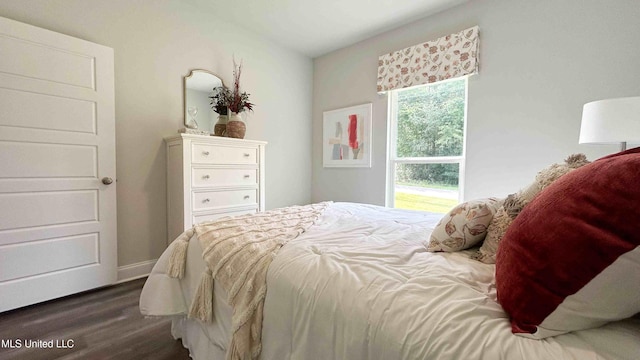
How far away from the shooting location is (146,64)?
8.00 ft

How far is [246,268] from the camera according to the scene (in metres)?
1.02

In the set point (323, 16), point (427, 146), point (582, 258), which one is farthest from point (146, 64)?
point (582, 258)

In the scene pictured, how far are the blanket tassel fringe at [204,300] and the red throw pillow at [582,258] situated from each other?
1.06m

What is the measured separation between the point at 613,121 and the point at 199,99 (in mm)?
3245

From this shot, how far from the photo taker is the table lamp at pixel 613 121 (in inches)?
55.8

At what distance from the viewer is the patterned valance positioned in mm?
2536

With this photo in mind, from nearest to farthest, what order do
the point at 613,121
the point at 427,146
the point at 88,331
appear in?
the point at 613,121 → the point at 88,331 → the point at 427,146

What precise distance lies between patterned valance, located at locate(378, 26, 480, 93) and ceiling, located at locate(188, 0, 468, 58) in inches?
13.4

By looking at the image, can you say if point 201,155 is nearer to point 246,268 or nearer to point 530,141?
point 246,268

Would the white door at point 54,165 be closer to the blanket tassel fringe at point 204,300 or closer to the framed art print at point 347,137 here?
the blanket tassel fringe at point 204,300

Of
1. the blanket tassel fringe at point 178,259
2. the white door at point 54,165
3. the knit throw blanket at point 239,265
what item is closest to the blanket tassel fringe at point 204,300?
the knit throw blanket at point 239,265

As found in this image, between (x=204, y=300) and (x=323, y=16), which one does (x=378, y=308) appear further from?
(x=323, y=16)

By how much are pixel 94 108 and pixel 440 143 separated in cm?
321

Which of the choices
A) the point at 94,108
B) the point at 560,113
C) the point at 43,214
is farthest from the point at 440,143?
the point at 43,214
